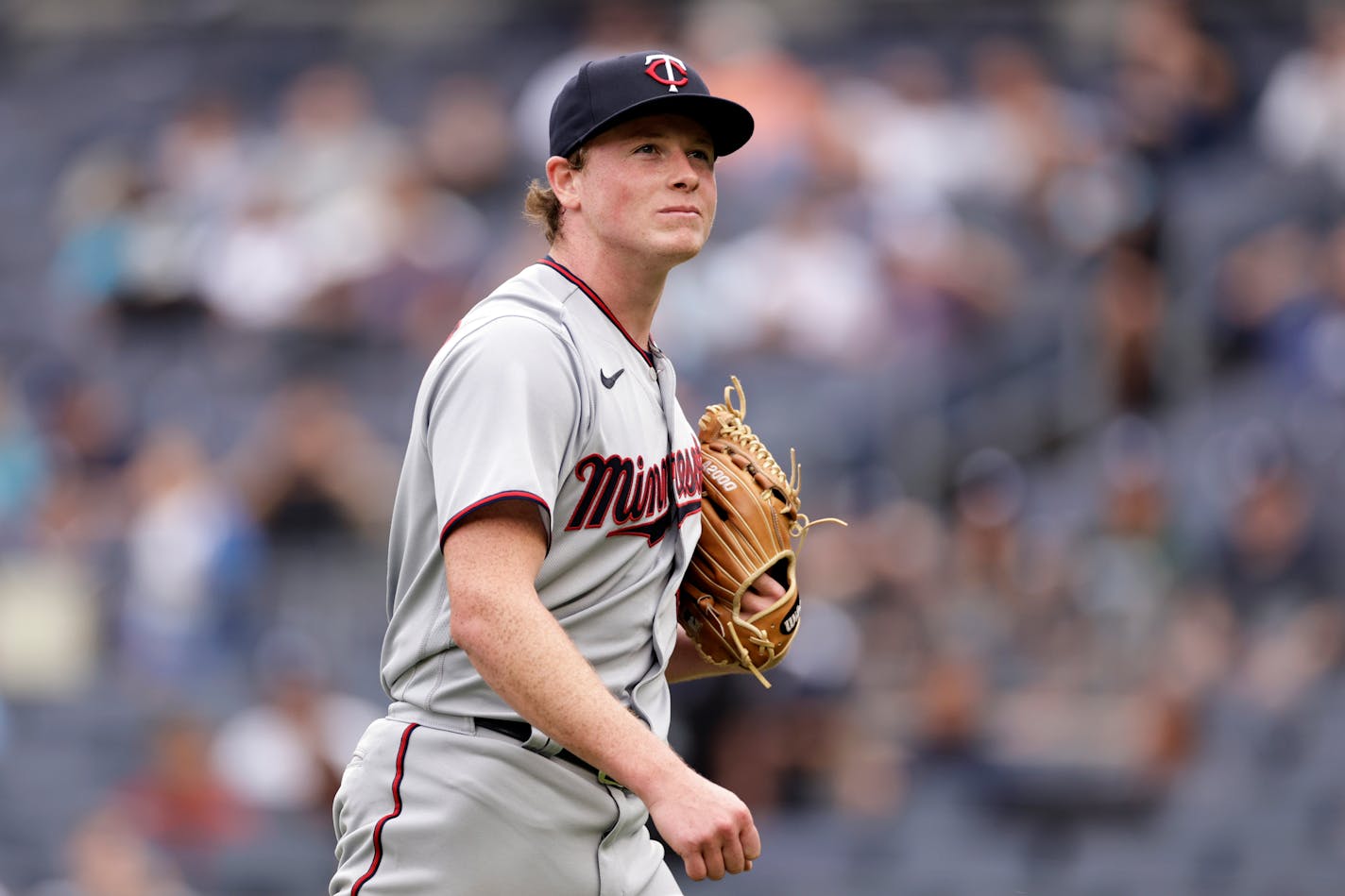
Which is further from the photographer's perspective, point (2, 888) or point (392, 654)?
point (2, 888)

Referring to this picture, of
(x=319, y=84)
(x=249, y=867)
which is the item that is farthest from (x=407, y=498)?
(x=319, y=84)

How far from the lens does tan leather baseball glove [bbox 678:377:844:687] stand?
2576mm

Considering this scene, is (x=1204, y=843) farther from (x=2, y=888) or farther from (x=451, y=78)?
(x=451, y=78)

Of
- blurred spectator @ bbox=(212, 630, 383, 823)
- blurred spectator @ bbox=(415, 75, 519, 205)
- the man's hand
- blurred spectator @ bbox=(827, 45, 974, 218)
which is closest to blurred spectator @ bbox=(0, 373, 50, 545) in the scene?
blurred spectator @ bbox=(212, 630, 383, 823)

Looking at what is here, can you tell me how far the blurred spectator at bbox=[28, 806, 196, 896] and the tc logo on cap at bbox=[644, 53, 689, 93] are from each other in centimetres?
549

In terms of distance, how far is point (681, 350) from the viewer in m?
7.85

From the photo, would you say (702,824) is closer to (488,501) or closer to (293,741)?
(488,501)

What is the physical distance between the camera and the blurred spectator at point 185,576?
789cm

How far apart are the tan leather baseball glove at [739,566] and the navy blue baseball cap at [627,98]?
570 mm

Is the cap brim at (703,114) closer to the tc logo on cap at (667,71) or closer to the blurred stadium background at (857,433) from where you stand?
the tc logo on cap at (667,71)

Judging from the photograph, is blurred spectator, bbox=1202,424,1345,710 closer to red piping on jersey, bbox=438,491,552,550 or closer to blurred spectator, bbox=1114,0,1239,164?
blurred spectator, bbox=1114,0,1239,164

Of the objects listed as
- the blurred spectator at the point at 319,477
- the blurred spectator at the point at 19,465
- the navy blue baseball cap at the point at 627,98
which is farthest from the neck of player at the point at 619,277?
the blurred spectator at the point at 19,465

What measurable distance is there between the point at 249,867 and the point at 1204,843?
3.63m

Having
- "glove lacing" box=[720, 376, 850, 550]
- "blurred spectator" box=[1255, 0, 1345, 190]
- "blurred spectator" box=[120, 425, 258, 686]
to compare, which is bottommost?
"glove lacing" box=[720, 376, 850, 550]
